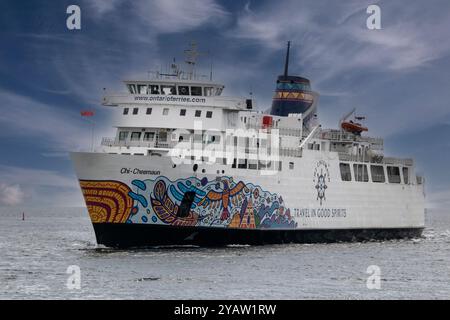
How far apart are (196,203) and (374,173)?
599 inches

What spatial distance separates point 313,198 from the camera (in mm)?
38000

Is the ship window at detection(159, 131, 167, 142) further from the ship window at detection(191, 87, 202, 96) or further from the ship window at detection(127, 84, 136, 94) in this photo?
the ship window at detection(127, 84, 136, 94)

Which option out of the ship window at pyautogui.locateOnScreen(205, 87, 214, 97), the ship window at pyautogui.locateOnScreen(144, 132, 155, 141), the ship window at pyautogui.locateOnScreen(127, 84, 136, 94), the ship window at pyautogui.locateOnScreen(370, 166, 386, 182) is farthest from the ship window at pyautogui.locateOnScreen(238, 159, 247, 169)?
the ship window at pyautogui.locateOnScreen(370, 166, 386, 182)

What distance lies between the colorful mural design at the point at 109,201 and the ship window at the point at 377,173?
17.4 m

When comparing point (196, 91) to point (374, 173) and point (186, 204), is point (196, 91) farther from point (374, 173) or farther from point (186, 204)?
point (374, 173)

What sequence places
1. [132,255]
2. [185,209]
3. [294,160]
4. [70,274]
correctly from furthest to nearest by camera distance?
[294,160] → [185,209] → [132,255] → [70,274]

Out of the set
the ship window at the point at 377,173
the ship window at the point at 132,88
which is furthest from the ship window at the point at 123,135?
the ship window at the point at 377,173

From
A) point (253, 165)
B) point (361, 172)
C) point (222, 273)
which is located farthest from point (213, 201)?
point (361, 172)

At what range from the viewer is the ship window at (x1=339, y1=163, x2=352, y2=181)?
134ft

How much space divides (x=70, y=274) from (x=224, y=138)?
1078 cm

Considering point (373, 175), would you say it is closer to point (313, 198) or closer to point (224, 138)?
point (313, 198)

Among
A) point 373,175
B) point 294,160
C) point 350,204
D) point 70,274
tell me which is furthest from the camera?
point 373,175
